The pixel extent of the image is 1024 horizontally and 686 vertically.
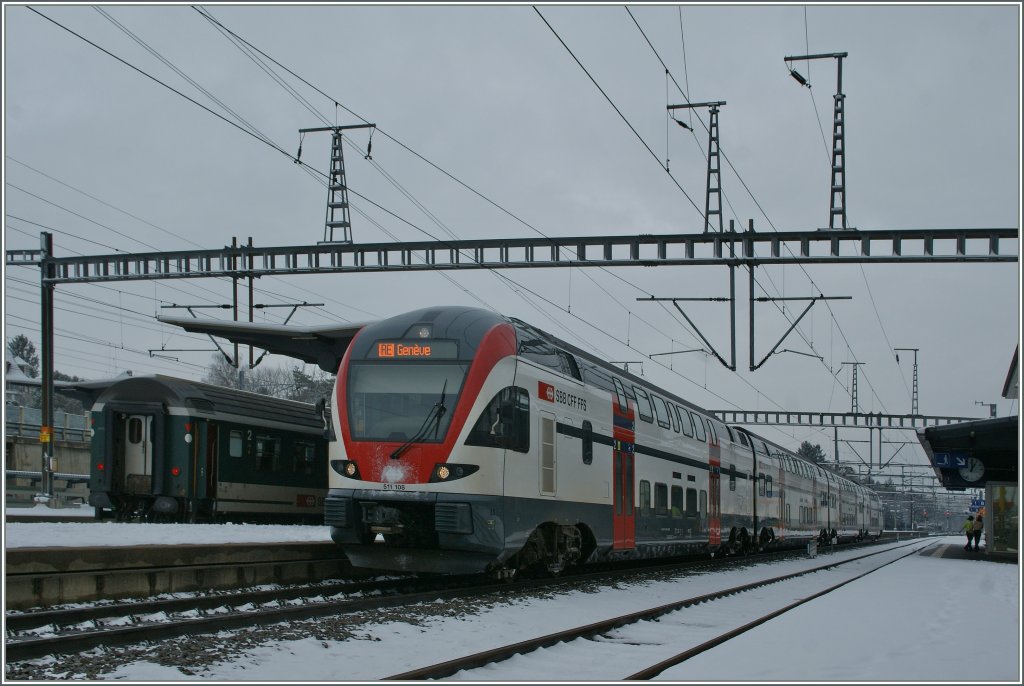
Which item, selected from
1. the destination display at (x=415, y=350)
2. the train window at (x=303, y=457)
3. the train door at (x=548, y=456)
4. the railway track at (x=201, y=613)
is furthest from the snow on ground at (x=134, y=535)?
the train window at (x=303, y=457)

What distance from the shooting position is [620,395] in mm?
17547

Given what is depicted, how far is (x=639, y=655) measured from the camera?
8.84 metres

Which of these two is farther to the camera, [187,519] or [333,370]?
[333,370]

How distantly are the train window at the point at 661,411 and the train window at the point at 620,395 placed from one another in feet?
6.33

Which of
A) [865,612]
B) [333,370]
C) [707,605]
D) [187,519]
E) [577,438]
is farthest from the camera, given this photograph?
[333,370]

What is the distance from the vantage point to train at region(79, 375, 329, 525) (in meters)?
20.4

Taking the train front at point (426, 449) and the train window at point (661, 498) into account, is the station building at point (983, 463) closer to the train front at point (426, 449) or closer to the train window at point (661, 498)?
the train window at point (661, 498)

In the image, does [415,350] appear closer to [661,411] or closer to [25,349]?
[661,411]

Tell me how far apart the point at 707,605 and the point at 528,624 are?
3694mm

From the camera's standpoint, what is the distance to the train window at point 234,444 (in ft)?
69.1

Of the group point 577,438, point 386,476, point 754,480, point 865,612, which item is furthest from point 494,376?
point 754,480

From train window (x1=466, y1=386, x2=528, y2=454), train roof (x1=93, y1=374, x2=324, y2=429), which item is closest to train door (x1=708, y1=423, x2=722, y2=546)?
train roof (x1=93, y1=374, x2=324, y2=429)

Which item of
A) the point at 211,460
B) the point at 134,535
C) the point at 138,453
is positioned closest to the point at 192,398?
the point at 211,460

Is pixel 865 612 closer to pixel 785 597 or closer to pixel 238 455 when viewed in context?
pixel 785 597
